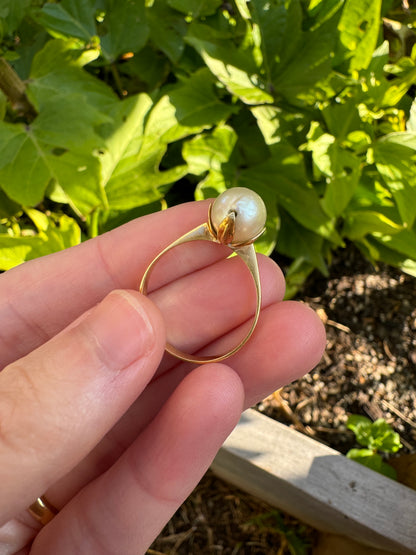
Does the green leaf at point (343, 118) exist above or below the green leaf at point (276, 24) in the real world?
below

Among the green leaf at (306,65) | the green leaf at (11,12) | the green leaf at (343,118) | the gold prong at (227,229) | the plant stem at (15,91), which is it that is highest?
the green leaf at (11,12)

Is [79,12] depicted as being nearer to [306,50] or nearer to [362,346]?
[306,50]

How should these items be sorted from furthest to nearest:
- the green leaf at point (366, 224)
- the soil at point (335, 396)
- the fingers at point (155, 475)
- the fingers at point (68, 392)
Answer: the soil at point (335, 396)
the green leaf at point (366, 224)
the fingers at point (155, 475)
the fingers at point (68, 392)

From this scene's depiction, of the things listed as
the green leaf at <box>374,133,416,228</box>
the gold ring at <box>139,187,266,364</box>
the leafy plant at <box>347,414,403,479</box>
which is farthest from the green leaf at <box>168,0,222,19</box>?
the leafy plant at <box>347,414,403,479</box>

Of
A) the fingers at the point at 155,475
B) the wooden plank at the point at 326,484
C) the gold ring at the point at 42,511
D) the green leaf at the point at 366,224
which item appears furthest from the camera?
the green leaf at the point at 366,224

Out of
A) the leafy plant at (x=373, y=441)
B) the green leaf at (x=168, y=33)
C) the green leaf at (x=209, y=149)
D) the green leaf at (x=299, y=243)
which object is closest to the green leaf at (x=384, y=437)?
the leafy plant at (x=373, y=441)

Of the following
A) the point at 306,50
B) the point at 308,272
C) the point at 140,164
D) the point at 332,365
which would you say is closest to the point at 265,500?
the point at 332,365

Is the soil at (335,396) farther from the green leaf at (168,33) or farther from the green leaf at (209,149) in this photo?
the green leaf at (168,33)
